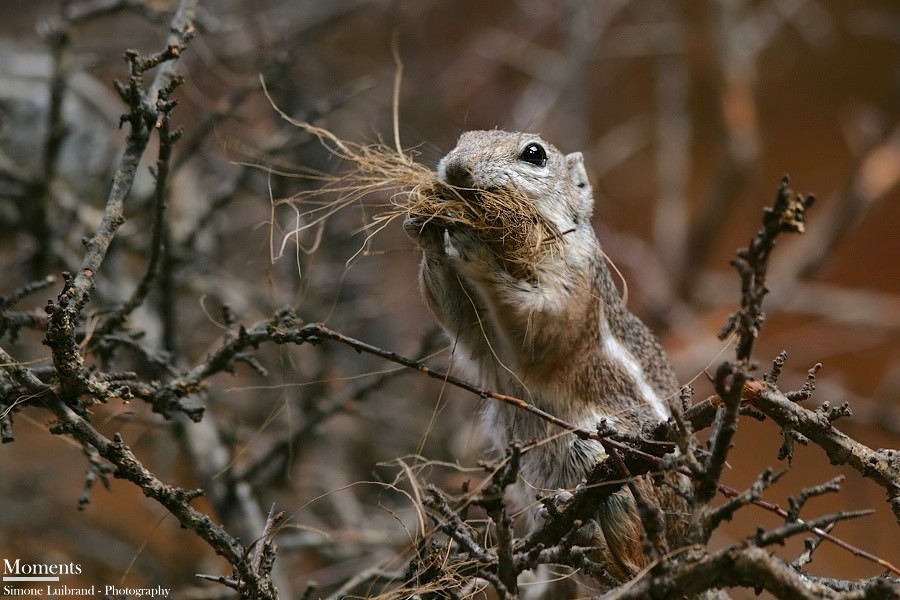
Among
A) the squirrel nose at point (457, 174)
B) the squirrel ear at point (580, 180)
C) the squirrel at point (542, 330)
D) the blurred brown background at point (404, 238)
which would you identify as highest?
the blurred brown background at point (404, 238)

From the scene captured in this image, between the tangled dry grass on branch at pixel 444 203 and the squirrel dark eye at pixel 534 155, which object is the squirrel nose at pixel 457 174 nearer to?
the tangled dry grass on branch at pixel 444 203

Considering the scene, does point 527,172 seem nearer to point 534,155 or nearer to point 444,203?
point 534,155

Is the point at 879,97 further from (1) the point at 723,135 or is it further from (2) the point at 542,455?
(2) the point at 542,455

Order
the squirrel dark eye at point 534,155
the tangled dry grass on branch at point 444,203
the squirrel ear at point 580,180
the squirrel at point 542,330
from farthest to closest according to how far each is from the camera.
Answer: the squirrel ear at point 580,180
the squirrel dark eye at point 534,155
the squirrel at point 542,330
the tangled dry grass on branch at point 444,203

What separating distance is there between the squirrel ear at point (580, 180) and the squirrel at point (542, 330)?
0.19m

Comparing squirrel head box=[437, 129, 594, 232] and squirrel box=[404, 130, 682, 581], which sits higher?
squirrel head box=[437, 129, 594, 232]

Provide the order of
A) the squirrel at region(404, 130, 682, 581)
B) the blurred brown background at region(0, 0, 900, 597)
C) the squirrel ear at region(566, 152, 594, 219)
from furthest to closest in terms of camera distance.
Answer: the blurred brown background at region(0, 0, 900, 597) < the squirrel ear at region(566, 152, 594, 219) < the squirrel at region(404, 130, 682, 581)

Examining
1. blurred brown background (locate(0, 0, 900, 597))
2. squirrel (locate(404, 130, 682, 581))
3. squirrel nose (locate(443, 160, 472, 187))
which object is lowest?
squirrel (locate(404, 130, 682, 581))

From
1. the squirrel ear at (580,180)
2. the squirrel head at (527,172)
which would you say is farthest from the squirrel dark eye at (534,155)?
the squirrel ear at (580,180)

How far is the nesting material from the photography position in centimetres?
280

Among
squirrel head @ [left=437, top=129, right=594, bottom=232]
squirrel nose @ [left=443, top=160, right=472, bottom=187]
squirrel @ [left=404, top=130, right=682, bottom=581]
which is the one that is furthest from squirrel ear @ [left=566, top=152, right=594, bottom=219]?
squirrel nose @ [left=443, top=160, right=472, bottom=187]

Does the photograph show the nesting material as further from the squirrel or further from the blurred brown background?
the blurred brown background

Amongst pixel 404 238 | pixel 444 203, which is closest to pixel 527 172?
pixel 444 203

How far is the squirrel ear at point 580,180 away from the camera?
3.64m
